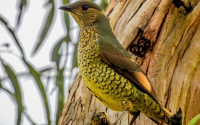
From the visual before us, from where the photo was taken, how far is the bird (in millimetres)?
2994

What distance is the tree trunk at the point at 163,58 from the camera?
343 centimetres

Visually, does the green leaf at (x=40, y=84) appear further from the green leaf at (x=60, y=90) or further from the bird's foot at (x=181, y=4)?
the bird's foot at (x=181, y=4)

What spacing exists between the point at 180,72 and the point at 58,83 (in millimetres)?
1190

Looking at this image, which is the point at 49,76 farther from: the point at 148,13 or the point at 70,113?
the point at 148,13

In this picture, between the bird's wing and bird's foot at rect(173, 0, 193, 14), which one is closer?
the bird's wing

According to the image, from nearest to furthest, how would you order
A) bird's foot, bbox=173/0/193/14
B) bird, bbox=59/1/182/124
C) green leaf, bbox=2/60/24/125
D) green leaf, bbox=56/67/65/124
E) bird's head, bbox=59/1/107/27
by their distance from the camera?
bird, bbox=59/1/182/124 → bird's head, bbox=59/1/107/27 → bird's foot, bbox=173/0/193/14 → green leaf, bbox=2/60/24/125 → green leaf, bbox=56/67/65/124

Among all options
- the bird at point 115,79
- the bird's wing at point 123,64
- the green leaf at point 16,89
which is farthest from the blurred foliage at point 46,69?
the bird's wing at point 123,64

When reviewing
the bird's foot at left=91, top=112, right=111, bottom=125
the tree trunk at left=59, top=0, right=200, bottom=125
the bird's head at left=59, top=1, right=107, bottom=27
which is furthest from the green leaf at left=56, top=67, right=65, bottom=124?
the bird's foot at left=91, top=112, right=111, bottom=125

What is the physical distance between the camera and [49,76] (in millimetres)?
4398

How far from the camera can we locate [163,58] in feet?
11.5

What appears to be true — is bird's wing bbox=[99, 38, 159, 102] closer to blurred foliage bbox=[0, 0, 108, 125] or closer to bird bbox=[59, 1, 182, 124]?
bird bbox=[59, 1, 182, 124]

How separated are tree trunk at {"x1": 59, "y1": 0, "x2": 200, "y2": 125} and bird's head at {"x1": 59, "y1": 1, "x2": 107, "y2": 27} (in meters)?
0.34

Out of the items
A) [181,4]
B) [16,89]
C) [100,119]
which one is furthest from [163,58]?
[16,89]

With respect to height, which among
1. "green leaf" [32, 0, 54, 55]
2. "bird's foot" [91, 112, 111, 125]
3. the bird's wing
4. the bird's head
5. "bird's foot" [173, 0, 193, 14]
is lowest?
"bird's foot" [91, 112, 111, 125]
